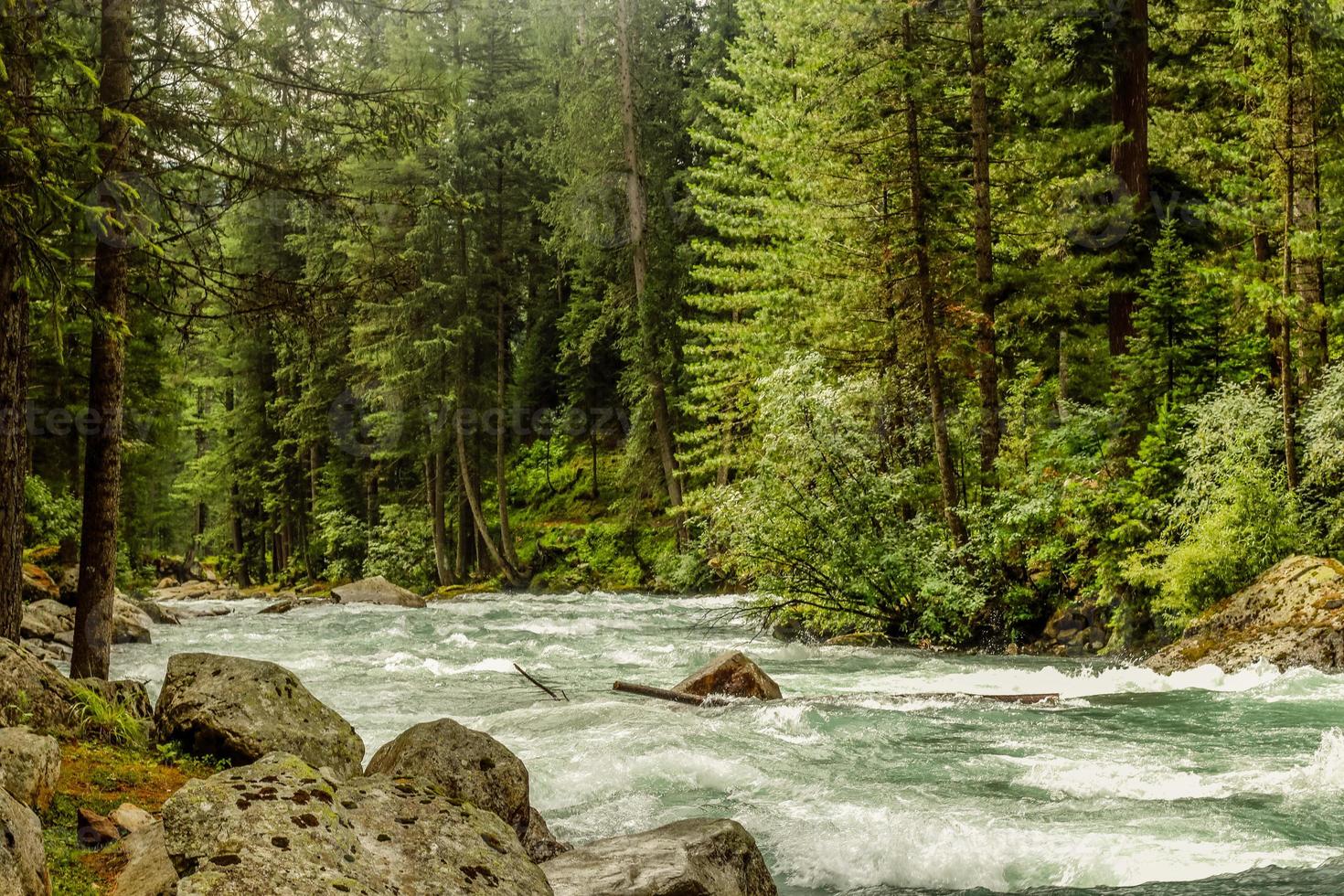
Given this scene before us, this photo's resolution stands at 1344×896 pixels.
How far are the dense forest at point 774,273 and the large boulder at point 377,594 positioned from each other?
182 inches

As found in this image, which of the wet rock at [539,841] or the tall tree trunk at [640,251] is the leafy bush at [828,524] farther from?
the tall tree trunk at [640,251]

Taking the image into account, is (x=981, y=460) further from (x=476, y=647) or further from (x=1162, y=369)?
(x=476, y=647)

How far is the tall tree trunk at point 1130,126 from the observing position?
18375 millimetres

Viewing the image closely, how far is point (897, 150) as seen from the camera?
1792cm

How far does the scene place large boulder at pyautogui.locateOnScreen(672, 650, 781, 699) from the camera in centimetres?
1168

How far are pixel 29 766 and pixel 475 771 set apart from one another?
248 cm

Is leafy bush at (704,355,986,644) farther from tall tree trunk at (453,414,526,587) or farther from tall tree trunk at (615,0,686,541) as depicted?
tall tree trunk at (453,414,526,587)

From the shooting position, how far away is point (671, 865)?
5.31m

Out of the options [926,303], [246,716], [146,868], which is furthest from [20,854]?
[926,303]

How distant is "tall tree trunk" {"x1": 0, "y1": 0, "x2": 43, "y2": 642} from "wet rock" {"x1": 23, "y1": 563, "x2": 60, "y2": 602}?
13753 mm

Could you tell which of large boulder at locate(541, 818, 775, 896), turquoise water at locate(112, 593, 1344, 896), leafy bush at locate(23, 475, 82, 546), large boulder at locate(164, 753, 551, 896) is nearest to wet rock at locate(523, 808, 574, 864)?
turquoise water at locate(112, 593, 1344, 896)

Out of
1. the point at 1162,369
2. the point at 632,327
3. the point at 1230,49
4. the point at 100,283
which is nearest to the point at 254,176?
the point at 100,283

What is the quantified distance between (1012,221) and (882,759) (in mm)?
12954

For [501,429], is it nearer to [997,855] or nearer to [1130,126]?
[1130,126]
